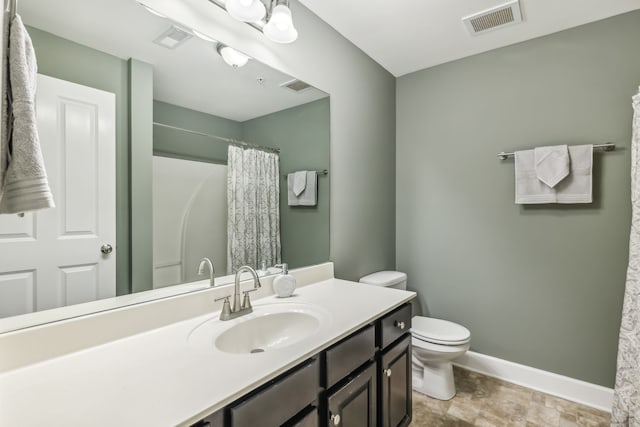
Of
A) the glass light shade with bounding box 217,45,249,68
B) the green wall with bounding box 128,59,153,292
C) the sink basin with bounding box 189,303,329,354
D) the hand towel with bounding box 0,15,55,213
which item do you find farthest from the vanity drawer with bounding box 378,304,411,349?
the glass light shade with bounding box 217,45,249,68

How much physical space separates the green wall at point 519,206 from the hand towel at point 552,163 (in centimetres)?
15

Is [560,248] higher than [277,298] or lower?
higher

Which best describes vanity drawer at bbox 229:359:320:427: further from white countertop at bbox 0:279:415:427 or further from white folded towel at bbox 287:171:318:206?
white folded towel at bbox 287:171:318:206

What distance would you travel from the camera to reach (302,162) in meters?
1.84

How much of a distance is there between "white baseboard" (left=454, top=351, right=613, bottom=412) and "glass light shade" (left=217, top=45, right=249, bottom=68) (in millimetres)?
2571

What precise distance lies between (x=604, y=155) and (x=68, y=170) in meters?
2.76

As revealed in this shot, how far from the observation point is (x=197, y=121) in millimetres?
1331

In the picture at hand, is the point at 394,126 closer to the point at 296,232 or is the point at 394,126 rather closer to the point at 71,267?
the point at 296,232

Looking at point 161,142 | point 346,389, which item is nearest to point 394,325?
point 346,389

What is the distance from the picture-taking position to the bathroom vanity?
69cm

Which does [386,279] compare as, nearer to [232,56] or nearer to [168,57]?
[232,56]

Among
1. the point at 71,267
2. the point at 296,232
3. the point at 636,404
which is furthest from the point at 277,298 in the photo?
the point at 636,404

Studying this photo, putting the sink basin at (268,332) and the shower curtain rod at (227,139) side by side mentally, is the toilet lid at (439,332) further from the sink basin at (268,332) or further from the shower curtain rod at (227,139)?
the shower curtain rod at (227,139)

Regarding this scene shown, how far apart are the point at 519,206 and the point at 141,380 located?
7.86 feet
